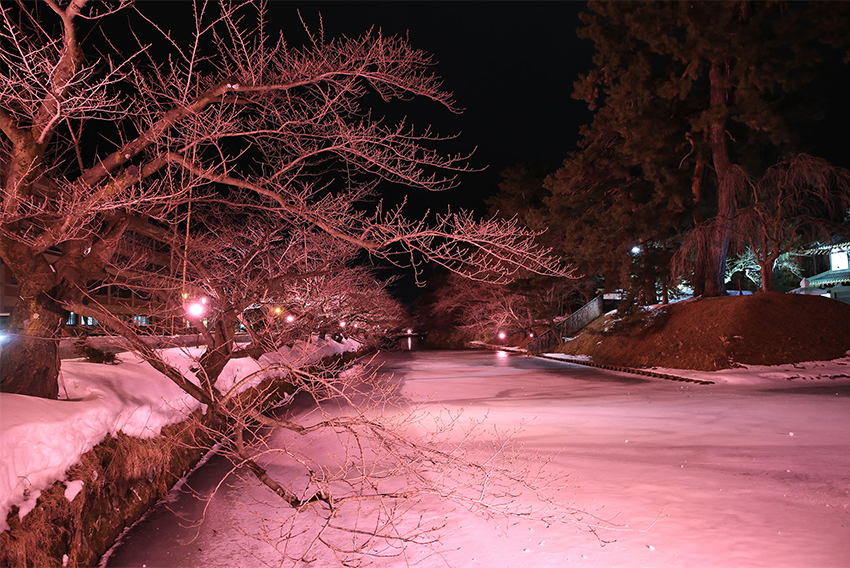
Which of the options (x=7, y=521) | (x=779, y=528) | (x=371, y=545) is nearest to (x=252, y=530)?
(x=371, y=545)

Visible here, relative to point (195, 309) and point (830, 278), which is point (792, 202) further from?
point (195, 309)

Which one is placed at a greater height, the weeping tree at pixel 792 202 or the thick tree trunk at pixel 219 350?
the weeping tree at pixel 792 202

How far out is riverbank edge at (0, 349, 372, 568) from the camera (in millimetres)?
4316

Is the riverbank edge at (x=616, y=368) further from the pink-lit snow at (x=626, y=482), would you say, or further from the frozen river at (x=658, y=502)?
the pink-lit snow at (x=626, y=482)

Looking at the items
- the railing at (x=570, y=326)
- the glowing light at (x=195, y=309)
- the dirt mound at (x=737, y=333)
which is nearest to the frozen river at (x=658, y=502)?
the glowing light at (x=195, y=309)

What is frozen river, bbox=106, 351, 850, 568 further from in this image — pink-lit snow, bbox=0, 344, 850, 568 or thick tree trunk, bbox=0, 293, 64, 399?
thick tree trunk, bbox=0, 293, 64, 399

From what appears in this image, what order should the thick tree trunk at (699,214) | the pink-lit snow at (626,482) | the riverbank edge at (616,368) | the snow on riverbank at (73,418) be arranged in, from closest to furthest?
the snow on riverbank at (73,418) → the pink-lit snow at (626,482) → the riverbank edge at (616,368) → the thick tree trunk at (699,214)

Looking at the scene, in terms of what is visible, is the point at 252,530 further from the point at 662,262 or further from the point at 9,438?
the point at 662,262

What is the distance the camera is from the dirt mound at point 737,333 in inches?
728

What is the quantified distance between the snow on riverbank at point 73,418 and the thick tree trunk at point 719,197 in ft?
65.8

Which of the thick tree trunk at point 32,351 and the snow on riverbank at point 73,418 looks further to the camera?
the thick tree trunk at point 32,351

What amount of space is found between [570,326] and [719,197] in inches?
633

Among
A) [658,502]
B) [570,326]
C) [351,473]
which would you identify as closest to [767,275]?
[570,326]

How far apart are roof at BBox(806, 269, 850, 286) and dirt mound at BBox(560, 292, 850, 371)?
48.5 ft
